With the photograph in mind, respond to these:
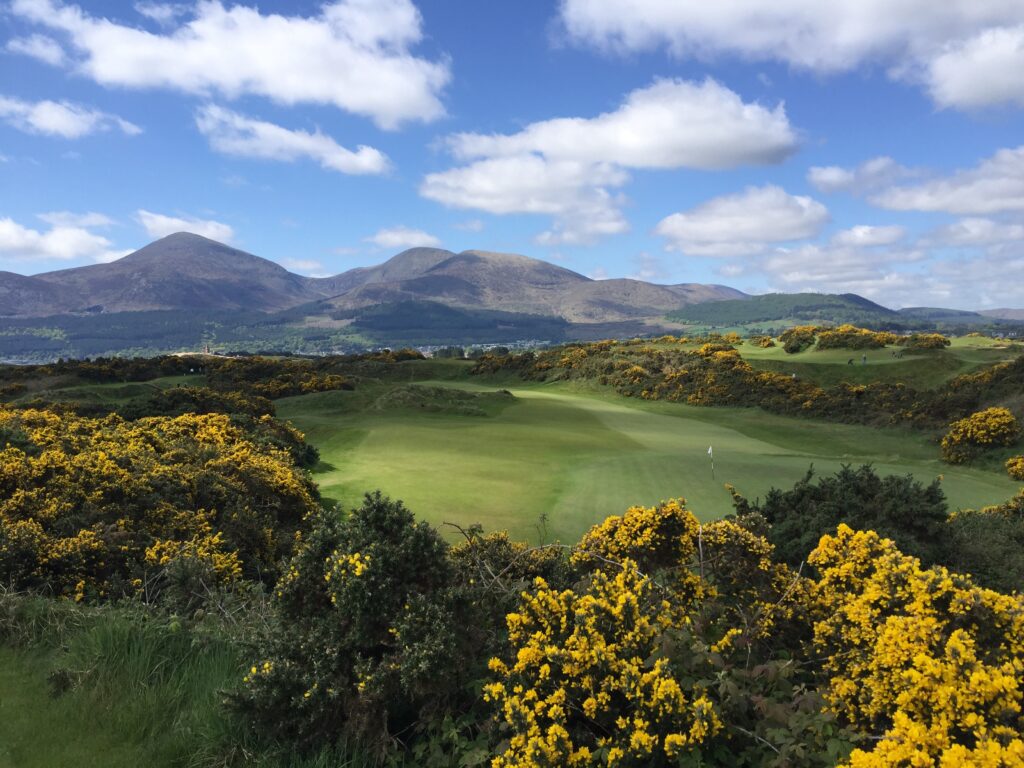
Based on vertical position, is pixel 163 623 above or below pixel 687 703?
below

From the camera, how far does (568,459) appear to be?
2347 centimetres

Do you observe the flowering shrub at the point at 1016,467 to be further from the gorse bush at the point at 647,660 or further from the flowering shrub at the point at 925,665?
the flowering shrub at the point at 925,665

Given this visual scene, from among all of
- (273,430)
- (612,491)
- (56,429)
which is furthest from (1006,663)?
(273,430)

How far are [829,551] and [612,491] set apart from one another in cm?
1326

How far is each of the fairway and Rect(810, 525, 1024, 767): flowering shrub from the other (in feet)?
34.3

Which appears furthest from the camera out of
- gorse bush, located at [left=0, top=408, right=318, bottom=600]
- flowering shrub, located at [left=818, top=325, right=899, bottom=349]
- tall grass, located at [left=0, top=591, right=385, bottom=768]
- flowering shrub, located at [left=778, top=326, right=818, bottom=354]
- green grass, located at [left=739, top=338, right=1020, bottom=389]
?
flowering shrub, located at [left=778, top=326, right=818, bottom=354]

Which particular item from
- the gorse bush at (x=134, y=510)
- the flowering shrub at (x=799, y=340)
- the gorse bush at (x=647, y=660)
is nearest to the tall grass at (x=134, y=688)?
the gorse bush at (x=647, y=660)

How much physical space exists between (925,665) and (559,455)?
21323 mm

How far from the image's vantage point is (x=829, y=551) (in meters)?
4.91

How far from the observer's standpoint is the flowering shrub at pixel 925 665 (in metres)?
2.94

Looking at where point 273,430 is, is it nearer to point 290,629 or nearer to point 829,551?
point 290,629

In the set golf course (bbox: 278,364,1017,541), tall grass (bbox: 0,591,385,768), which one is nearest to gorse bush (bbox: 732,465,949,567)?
golf course (bbox: 278,364,1017,541)

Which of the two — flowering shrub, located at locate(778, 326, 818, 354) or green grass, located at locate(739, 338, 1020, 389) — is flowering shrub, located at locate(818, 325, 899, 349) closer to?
green grass, located at locate(739, 338, 1020, 389)

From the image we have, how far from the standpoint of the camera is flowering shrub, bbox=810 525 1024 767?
9.63 feet
